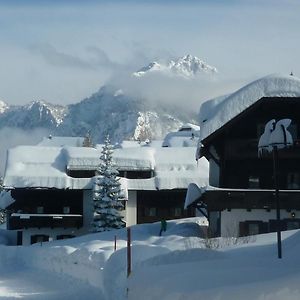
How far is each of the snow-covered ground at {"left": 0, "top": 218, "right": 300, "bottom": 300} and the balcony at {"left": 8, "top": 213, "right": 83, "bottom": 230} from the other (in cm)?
1197

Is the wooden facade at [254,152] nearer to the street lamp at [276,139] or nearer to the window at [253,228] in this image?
the window at [253,228]

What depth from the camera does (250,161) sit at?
36.5 metres

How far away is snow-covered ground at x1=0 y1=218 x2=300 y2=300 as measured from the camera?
330 inches

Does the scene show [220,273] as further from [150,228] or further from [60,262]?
[150,228]

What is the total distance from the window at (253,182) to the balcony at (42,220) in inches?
830

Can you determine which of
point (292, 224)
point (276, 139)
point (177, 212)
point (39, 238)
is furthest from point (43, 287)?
point (177, 212)

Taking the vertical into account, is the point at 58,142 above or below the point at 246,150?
above

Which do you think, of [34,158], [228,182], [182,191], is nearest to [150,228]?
[228,182]

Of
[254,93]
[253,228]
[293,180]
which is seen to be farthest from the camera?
[293,180]

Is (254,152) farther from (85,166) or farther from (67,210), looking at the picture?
(85,166)

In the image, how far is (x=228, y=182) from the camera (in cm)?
3659

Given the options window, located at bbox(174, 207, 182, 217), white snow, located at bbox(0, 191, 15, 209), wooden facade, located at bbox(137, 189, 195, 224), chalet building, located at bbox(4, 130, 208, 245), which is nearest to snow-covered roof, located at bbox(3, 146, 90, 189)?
chalet building, located at bbox(4, 130, 208, 245)

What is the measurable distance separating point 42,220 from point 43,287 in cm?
2865

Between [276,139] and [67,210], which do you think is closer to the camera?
[276,139]
